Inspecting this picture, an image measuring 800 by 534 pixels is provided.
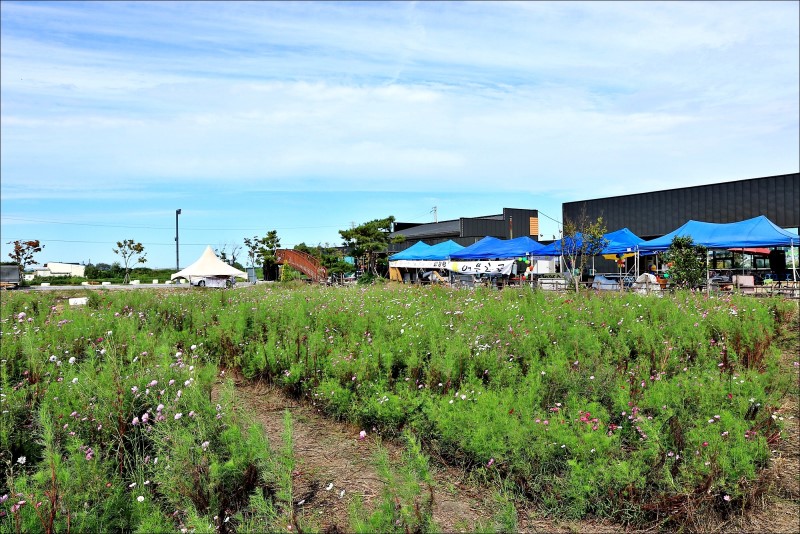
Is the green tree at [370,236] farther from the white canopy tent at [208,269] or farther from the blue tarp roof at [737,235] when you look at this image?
the blue tarp roof at [737,235]

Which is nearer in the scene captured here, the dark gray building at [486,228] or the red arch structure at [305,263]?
the red arch structure at [305,263]

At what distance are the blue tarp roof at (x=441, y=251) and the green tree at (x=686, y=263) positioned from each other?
9604 millimetres

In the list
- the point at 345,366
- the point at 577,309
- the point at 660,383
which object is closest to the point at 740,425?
the point at 660,383

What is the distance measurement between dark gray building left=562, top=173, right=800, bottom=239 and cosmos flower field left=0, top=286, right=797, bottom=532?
21.3 meters

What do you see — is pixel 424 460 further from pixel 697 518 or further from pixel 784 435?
pixel 784 435

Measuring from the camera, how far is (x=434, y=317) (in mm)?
6566

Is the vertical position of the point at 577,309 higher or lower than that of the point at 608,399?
higher

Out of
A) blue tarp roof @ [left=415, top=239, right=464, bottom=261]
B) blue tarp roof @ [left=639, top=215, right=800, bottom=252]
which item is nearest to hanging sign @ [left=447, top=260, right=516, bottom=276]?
blue tarp roof @ [left=415, top=239, right=464, bottom=261]

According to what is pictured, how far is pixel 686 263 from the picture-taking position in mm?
13969

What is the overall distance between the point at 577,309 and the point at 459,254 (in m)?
13.2

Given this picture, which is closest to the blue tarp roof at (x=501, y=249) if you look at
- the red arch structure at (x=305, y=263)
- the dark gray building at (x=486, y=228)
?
the red arch structure at (x=305, y=263)

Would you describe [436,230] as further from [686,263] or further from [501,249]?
[686,263]

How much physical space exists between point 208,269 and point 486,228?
77.9ft

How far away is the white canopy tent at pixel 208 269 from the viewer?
27438 mm
